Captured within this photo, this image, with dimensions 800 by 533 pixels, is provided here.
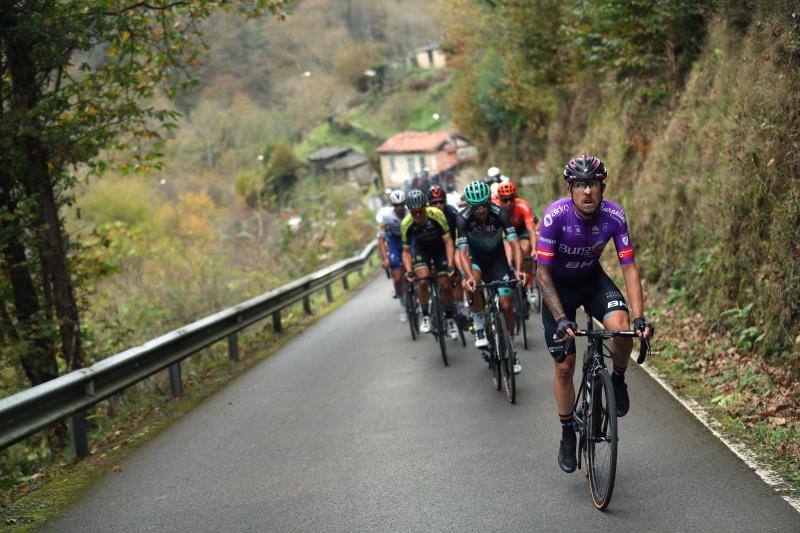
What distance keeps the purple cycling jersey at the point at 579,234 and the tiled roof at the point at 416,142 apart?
277 ft

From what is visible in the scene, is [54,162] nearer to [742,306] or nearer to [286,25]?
[742,306]

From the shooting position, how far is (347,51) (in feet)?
366

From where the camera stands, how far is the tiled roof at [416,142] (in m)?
90.6

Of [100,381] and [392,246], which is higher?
[392,246]

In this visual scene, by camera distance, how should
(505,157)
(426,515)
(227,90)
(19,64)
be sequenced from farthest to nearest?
(227,90)
(505,157)
(19,64)
(426,515)

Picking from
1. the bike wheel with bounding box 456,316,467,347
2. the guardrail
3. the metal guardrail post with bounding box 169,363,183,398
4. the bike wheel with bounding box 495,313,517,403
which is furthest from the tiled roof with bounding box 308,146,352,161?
the bike wheel with bounding box 495,313,517,403

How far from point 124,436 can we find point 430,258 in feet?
14.7

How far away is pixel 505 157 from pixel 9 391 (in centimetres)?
3574

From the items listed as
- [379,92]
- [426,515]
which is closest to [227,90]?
[379,92]

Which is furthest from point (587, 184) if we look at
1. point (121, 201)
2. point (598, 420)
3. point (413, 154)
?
point (413, 154)

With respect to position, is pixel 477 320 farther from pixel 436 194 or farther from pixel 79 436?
pixel 79 436

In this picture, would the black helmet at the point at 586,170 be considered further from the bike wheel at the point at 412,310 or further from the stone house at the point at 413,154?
the stone house at the point at 413,154

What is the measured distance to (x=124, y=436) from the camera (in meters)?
8.38

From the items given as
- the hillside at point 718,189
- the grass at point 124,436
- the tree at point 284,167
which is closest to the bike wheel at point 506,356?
the hillside at point 718,189
